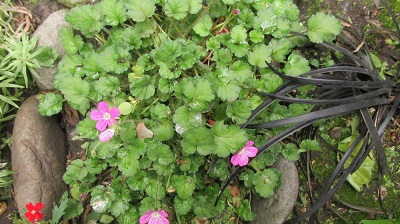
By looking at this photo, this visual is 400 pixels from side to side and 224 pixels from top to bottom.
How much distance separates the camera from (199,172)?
7.50 feet

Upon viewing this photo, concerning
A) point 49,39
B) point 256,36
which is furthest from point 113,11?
point 256,36

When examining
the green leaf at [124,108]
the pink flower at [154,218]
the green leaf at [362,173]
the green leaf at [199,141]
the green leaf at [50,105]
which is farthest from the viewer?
the green leaf at [362,173]

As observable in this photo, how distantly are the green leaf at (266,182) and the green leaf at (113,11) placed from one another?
1.26 m

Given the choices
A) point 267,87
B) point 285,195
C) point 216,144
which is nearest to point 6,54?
point 216,144

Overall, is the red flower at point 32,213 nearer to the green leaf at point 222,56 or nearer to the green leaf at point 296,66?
the green leaf at point 222,56

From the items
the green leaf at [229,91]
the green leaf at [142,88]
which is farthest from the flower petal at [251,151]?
the green leaf at [142,88]

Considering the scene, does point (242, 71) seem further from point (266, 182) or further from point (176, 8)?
point (266, 182)

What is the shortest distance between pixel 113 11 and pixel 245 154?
116 cm

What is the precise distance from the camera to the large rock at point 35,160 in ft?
7.65

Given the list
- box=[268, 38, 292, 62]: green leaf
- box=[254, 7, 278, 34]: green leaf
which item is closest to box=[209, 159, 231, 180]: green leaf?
box=[268, 38, 292, 62]: green leaf

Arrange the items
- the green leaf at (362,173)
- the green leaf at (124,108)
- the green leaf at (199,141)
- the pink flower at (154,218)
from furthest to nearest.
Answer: the green leaf at (362,173) < the green leaf at (124,108) < the pink flower at (154,218) < the green leaf at (199,141)

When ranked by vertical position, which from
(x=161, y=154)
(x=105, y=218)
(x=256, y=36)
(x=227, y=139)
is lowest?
(x=105, y=218)

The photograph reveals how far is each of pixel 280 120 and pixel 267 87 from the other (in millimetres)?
253

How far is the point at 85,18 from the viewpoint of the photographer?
2211 mm
